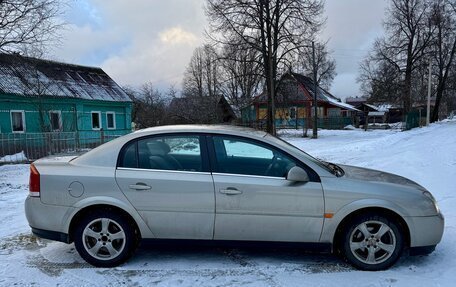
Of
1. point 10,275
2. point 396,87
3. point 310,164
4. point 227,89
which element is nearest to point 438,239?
point 310,164

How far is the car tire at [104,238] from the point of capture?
3.99 meters

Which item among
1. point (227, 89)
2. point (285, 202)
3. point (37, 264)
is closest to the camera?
point (285, 202)

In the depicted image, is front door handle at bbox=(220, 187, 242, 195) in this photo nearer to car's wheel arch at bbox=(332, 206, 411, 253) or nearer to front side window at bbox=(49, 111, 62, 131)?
car's wheel arch at bbox=(332, 206, 411, 253)

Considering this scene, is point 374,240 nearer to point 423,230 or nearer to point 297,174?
point 423,230

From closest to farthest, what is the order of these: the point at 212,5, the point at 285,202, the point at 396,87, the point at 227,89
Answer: the point at 285,202 < the point at 212,5 < the point at 227,89 < the point at 396,87

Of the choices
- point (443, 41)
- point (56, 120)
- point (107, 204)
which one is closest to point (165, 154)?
point (107, 204)

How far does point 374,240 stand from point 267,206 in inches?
47.2

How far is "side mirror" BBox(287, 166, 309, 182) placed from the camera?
378cm

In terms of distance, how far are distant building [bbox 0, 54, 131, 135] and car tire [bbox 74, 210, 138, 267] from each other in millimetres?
17346

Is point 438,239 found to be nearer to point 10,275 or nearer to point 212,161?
point 212,161

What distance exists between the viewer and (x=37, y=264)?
13.6 feet

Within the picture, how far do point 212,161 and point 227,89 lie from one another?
1182 inches

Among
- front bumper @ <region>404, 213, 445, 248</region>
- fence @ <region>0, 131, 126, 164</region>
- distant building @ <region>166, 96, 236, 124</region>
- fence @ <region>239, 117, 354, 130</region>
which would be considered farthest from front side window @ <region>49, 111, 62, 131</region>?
front bumper @ <region>404, 213, 445, 248</region>

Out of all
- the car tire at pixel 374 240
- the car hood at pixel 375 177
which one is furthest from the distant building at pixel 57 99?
the car tire at pixel 374 240
